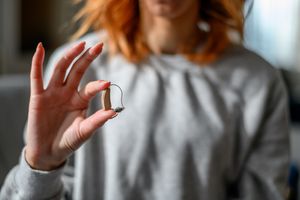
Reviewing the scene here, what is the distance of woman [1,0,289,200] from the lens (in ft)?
2.41

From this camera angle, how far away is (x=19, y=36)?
192 cm

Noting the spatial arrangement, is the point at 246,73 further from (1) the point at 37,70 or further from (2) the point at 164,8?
(1) the point at 37,70

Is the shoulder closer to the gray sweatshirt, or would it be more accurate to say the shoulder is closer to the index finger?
the gray sweatshirt

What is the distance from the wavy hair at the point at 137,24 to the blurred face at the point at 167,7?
0.06 ft

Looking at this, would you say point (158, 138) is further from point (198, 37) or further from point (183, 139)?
point (198, 37)

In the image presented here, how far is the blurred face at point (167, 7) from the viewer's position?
68 cm

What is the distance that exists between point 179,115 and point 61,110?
233mm

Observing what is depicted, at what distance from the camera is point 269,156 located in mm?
765

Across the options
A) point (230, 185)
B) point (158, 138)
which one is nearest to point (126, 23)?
point (158, 138)

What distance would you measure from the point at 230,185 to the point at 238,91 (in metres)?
0.14

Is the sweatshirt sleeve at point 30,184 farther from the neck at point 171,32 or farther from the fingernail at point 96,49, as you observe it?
the neck at point 171,32

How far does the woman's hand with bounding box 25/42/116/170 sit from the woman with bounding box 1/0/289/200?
0.13m

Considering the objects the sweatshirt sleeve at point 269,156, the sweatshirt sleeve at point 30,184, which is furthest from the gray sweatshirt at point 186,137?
the sweatshirt sleeve at point 30,184

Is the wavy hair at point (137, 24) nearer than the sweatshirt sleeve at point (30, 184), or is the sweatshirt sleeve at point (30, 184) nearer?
the sweatshirt sleeve at point (30, 184)
